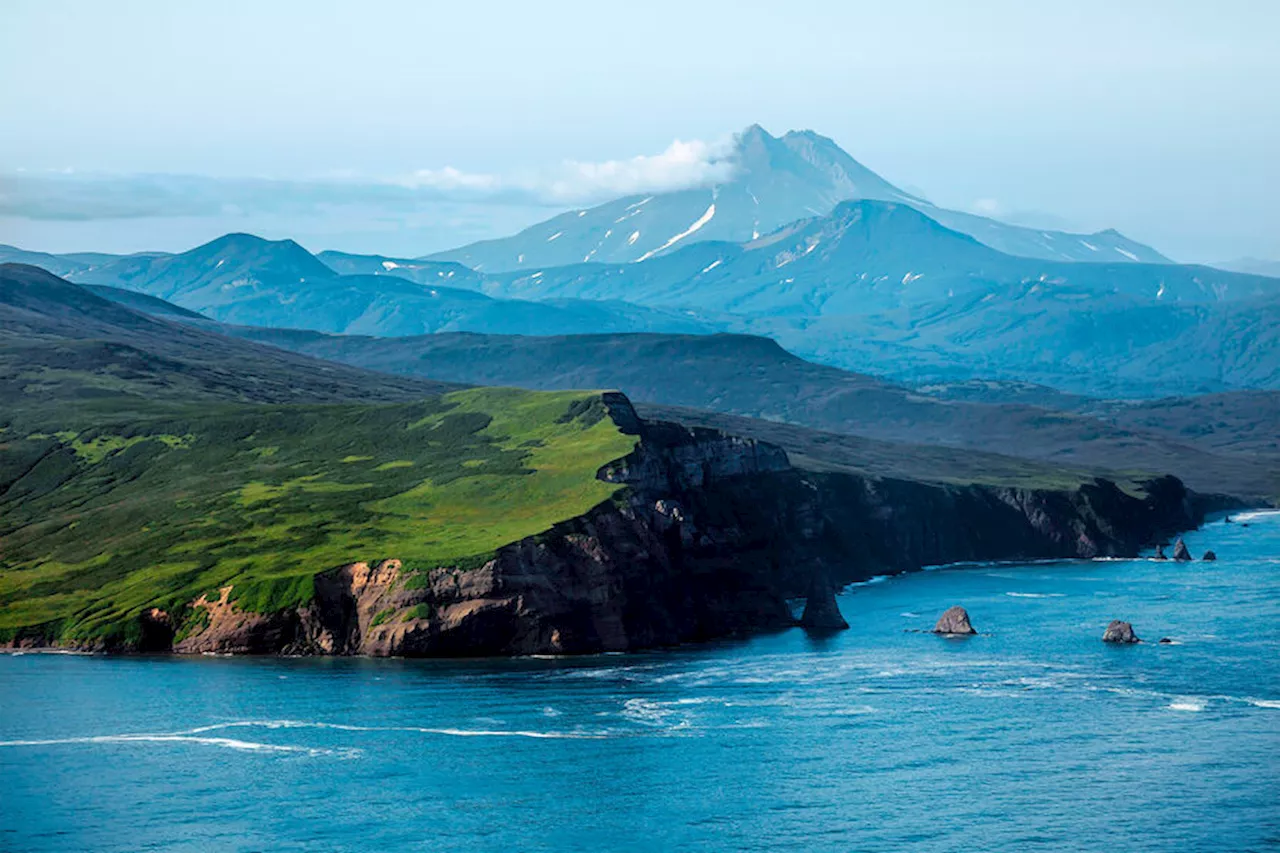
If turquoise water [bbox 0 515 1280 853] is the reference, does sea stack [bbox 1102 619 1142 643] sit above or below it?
above

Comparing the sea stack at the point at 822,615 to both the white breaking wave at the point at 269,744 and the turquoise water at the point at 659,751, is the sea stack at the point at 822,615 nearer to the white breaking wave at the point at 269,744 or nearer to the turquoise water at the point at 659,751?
the turquoise water at the point at 659,751

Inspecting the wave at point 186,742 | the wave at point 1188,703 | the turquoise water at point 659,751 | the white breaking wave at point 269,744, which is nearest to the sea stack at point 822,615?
the turquoise water at point 659,751

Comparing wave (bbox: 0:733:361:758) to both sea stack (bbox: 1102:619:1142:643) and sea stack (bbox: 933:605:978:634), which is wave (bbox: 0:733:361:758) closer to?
sea stack (bbox: 933:605:978:634)

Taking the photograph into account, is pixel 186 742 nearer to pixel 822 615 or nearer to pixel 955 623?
pixel 822 615

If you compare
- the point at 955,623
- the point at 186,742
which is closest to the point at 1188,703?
the point at 955,623

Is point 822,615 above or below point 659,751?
above

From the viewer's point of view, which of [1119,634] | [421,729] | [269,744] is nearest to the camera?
[269,744]

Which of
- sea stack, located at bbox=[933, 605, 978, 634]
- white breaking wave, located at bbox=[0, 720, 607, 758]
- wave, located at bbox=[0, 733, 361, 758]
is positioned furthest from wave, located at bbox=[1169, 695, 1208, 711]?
wave, located at bbox=[0, 733, 361, 758]
